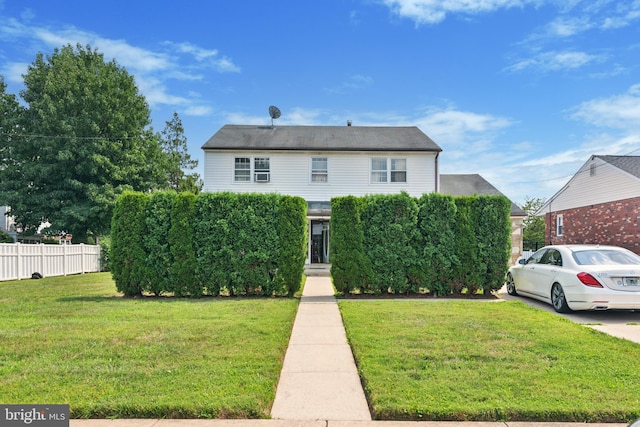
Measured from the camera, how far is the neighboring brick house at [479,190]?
71.8 ft

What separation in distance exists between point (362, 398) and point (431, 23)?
11868mm

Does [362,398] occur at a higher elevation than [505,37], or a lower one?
lower

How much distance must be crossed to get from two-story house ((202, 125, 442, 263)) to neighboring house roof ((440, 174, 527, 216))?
12.2 feet

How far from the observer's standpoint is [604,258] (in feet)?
27.2

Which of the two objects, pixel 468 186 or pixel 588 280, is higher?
pixel 468 186

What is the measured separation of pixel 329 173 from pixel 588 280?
13.0 meters

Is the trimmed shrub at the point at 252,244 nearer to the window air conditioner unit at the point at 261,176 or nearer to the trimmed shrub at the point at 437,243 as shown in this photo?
the trimmed shrub at the point at 437,243

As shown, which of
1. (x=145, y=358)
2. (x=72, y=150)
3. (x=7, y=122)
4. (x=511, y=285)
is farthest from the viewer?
(x=7, y=122)

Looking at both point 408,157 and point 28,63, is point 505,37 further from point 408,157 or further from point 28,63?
point 28,63

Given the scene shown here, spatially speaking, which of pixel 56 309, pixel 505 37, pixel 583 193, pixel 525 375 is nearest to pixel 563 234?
pixel 583 193

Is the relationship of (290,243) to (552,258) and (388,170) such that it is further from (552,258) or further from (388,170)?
(388,170)

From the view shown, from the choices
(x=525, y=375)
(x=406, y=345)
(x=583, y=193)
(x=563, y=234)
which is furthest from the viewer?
(x=563, y=234)

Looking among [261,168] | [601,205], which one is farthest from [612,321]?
[601,205]

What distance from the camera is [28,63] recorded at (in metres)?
26.5
